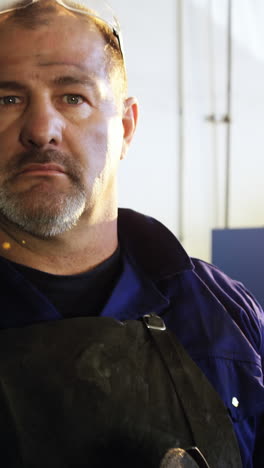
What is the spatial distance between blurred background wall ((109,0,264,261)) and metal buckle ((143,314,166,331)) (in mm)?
1104

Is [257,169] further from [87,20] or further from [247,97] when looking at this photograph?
[87,20]

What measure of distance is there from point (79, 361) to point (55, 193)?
0.25 metres

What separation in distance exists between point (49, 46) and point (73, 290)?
1.25ft

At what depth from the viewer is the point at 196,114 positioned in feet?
6.67

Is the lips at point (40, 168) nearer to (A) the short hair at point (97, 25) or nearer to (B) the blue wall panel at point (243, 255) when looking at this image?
(A) the short hair at point (97, 25)

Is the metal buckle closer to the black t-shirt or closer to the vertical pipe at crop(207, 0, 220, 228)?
the black t-shirt

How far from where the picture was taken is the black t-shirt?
81cm

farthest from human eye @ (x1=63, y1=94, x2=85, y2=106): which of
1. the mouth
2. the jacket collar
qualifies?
the jacket collar

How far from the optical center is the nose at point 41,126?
793 millimetres

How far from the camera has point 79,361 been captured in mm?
708

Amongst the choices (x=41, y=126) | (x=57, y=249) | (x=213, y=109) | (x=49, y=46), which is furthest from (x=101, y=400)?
(x=213, y=109)

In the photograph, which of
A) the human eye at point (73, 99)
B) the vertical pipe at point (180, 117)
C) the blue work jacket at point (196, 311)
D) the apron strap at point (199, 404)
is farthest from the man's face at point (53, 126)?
the vertical pipe at point (180, 117)

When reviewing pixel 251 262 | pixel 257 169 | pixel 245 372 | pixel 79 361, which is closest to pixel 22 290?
pixel 79 361

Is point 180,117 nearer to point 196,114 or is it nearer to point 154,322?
point 196,114
